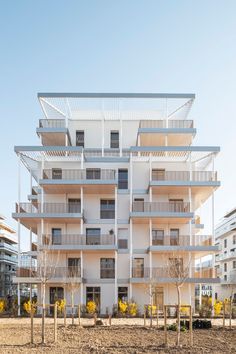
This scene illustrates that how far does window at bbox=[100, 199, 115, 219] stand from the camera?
140 feet

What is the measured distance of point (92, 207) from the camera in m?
42.8

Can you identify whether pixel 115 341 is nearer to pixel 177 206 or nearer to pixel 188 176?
pixel 177 206

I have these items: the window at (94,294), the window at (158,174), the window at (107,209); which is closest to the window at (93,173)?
the window at (107,209)

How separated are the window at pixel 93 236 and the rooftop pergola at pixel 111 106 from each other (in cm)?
1081

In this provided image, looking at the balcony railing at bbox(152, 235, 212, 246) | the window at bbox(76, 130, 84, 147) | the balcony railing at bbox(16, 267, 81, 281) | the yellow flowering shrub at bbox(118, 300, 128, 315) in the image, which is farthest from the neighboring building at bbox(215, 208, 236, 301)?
the balcony railing at bbox(16, 267, 81, 281)

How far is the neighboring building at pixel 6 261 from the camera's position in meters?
85.0

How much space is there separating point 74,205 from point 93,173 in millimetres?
3371

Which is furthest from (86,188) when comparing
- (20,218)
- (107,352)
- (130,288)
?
(107,352)

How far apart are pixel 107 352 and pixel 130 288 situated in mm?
24091

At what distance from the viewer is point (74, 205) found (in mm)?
42594

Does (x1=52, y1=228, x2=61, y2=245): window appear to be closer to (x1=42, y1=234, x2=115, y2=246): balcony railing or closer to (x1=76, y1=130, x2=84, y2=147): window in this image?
(x1=42, y1=234, x2=115, y2=246): balcony railing

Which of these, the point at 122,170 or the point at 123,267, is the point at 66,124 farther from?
the point at 123,267

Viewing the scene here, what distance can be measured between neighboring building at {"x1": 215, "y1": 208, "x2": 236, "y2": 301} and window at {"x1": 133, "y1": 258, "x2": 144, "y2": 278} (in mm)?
38694

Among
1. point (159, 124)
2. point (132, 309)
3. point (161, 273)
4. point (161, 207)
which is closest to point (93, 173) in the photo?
point (161, 207)
